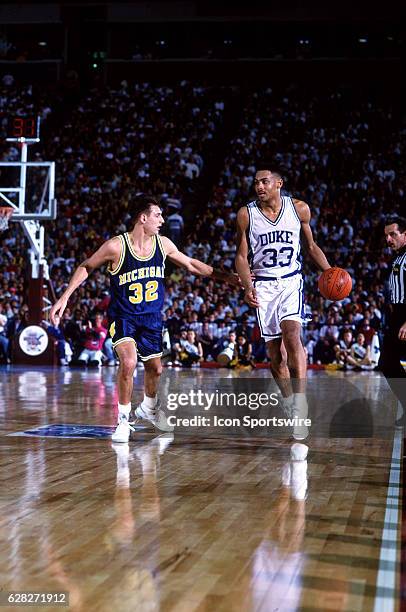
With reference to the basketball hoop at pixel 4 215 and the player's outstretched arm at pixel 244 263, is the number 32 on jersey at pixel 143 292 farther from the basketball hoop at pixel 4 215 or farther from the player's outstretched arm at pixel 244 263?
the basketball hoop at pixel 4 215

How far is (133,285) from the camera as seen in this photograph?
6.67m

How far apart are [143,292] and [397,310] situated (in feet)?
7.08

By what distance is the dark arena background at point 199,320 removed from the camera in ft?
10.5

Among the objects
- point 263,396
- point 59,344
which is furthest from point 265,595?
point 59,344

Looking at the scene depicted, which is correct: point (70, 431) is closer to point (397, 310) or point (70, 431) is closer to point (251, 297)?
point (251, 297)

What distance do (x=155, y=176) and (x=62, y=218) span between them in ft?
11.8

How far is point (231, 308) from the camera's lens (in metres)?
19.0

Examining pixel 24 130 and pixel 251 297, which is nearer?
pixel 251 297

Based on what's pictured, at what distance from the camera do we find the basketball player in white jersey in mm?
6719

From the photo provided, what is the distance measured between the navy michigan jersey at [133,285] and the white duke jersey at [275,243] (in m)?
0.80

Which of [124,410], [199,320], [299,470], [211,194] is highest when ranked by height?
[211,194]

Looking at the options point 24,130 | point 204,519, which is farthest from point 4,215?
point 204,519

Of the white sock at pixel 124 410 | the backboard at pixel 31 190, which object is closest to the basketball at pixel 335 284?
the white sock at pixel 124 410

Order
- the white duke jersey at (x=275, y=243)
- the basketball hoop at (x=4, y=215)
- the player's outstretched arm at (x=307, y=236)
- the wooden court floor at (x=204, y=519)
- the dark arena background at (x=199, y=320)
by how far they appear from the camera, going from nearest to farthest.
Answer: the wooden court floor at (x=204, y=519) < the dark arena background at (x=199, y=320) < the white duke jersey at (x=275, y=243) < the player's outstretched arm at (x=307, y=236) < the basketball hoop at (x=4, y=215)
